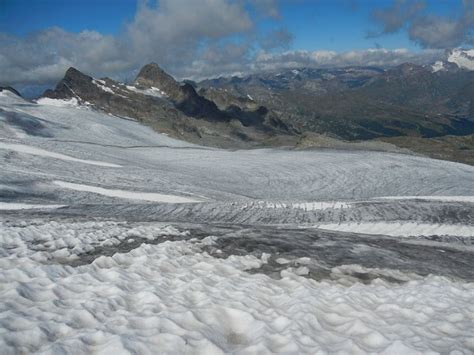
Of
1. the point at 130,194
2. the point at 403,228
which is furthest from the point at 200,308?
the point at 130,194

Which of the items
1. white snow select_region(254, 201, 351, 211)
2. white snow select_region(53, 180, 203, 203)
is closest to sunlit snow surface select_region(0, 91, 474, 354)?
white snow select_region(254, 201, 351, 211)

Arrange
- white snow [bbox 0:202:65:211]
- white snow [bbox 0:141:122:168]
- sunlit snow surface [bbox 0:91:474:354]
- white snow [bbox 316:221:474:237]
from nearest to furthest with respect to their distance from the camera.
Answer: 1. sunlit snow surface [bbox 0:91:474:354]
2. white snow [bbox 316:221:474:237]
3. white snow [bbox 0:202:65:211]
4. white snow [bbox 0:141:122:168]

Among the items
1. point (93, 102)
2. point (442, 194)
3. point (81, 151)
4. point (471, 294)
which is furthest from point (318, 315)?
point (93, 102)

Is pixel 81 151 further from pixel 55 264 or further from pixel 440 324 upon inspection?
pixel 440 324

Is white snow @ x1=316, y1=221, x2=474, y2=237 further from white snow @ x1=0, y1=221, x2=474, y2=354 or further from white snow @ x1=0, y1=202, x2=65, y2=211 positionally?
white snow @ x1=0, y1=202, x2=65, y2=211

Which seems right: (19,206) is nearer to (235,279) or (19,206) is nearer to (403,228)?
(235,279)

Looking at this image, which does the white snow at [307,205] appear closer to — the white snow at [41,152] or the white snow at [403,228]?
the white snow at [403,228]
